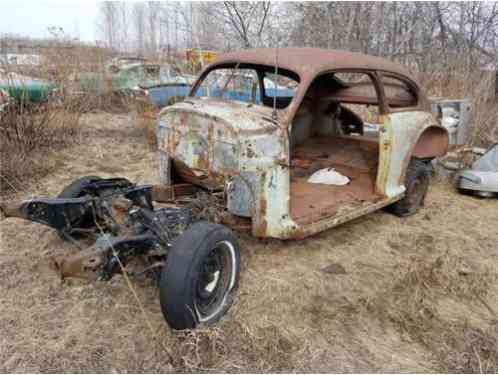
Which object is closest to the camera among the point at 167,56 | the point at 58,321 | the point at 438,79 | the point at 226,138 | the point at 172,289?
the point at 172,289

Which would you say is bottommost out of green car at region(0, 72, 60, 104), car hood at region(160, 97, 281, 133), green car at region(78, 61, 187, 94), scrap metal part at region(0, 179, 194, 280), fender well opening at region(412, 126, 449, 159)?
scrap metal part at region(0, 179, 194, 280)

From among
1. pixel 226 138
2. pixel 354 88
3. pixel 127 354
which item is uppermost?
pixel 354 88

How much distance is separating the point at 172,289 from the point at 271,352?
71cm

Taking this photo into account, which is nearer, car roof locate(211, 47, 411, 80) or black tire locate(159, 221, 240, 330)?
black tire locate(159, 221, 240, 330)

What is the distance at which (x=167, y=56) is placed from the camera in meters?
10.1

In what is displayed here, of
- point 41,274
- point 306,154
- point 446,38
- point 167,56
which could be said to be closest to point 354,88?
point 306,154

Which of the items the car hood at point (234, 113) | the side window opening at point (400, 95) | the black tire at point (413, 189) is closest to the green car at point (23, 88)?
the car hood at point (234, 113)

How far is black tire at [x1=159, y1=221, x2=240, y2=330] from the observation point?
231cm

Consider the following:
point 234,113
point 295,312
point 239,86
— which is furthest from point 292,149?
point 295,312

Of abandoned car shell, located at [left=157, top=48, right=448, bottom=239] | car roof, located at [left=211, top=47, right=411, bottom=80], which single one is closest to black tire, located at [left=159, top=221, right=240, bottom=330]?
abandoned car shell, located at [left=157, top=48, right=448, bottom=239]

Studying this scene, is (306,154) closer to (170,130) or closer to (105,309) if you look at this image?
(170,130)

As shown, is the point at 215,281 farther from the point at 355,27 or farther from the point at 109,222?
the point at 355,27

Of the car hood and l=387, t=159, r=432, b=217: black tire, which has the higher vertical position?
the car hood

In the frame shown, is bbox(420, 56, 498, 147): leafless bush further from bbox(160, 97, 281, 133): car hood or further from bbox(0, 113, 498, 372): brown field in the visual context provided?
bbox(160, 97, 281, 133): car hood
